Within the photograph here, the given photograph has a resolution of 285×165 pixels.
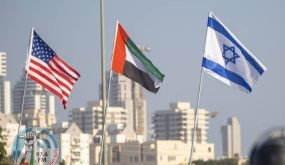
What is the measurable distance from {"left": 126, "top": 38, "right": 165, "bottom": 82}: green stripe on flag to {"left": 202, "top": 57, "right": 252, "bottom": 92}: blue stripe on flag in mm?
752

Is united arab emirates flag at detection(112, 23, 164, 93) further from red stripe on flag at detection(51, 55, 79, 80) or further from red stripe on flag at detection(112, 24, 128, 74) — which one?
red stripe on flag at detection(51, 55, 79, 80)

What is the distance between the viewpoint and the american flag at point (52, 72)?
23.0 metres

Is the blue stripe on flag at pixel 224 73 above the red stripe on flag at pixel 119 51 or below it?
below

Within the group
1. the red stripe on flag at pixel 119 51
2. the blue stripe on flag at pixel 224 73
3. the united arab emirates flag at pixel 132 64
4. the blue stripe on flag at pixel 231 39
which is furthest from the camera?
the red stripe on flag at pixel 119 51

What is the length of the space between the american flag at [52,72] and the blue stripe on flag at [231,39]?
9.64ft

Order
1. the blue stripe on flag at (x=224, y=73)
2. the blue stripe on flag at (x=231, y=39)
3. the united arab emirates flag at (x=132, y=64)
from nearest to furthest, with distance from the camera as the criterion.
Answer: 1. the blue stripe on flag at (x=231, y=39)
2. the blue stripe on flag at (x=224, y=73)
3. the united arab emirates flag at (x=132, y=64)

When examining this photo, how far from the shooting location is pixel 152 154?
198 meters

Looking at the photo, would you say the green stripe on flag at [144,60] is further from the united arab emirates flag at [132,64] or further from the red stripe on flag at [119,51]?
the red stripe on flag at [119,51]

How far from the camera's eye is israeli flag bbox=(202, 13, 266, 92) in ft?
65.9

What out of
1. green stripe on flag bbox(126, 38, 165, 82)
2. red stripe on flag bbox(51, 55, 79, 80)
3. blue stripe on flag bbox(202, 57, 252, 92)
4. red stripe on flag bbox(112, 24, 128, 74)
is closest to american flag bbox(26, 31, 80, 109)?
red stripe on flag bbox(51, 55, 79, 80)

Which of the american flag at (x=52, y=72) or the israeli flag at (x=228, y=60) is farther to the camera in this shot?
the american flag at (x=52, y=72)

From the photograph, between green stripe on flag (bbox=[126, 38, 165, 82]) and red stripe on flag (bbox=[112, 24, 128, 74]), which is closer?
green stripe on flag (bbox=[126, 38, 165, 82])

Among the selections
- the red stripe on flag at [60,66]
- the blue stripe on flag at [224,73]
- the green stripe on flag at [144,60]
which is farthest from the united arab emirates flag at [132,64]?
the red stripe on flag at [60,66]

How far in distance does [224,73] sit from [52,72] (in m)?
3.74
